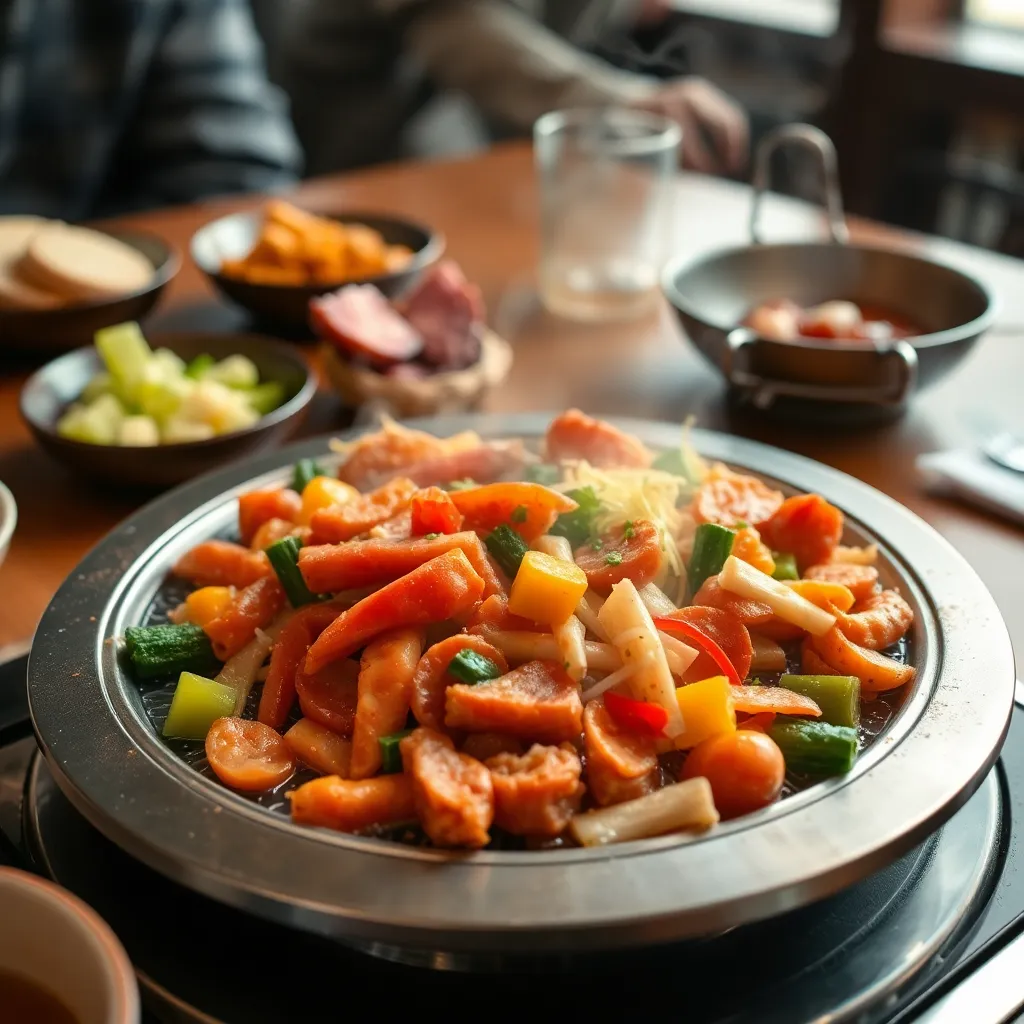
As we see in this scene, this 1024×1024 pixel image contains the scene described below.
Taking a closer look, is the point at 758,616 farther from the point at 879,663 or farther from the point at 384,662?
the point at 384,662

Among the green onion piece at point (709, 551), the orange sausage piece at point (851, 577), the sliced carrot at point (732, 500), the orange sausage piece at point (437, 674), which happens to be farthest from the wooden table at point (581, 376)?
the orange sausage piece at point (437, 674)

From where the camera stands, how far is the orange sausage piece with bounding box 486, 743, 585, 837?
3.15 feet

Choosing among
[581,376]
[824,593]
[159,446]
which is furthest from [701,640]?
[581,376]

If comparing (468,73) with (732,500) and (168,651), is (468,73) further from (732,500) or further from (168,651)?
(168,651)

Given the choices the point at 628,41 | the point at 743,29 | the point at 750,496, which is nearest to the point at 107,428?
the point at 750,496

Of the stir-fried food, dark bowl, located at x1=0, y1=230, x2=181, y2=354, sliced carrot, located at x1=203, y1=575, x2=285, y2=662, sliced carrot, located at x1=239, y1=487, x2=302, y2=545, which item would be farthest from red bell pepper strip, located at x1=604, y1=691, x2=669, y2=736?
dark bowl, located at x1=0, y1=230, x2=181, y2=354

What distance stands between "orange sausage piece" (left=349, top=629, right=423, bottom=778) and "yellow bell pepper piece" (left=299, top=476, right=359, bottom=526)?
32cm

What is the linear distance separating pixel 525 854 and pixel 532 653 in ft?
0.81

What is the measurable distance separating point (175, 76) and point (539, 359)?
6.97ft

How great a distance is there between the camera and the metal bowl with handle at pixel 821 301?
1.88 meters

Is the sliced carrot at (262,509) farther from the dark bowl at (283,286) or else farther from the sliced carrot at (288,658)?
the dark bowl at (283,286)

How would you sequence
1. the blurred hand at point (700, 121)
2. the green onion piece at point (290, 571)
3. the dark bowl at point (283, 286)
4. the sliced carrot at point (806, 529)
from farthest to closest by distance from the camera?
1. the blurred hand at point (700, 121)
2. the dark bowl at point (283, 286)
3. the sliced carrot at point (806, 529)
4. the green onion piece at point (290, 571)

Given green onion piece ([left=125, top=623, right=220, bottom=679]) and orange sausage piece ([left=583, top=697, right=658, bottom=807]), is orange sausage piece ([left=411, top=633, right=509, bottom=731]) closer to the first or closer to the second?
A: orange sausage piece ([left=583, top=697, right=658, bottom=807])

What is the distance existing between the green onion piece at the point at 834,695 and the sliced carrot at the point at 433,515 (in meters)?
0.41
